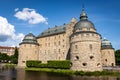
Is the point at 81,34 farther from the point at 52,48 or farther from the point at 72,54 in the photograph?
the point at 52,48

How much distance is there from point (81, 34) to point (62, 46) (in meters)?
20.2

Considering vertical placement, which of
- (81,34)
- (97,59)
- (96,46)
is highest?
(81,34)

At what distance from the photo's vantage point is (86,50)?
4391cm

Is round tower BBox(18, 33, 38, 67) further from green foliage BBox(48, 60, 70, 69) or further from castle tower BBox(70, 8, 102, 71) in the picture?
castle tower BBox(70, 8, 102, 71)

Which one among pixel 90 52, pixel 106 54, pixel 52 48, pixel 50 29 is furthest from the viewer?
pixel 50 29

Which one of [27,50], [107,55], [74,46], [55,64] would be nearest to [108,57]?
[107,55]

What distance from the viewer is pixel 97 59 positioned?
44.0 metres

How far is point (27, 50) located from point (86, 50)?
32.6 m

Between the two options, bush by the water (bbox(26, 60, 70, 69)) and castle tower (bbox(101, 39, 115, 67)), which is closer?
bush by the water (bbox(26, 60, 70, 69))

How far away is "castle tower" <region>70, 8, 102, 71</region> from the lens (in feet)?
142

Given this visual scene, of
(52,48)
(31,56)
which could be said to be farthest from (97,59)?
(31,56)

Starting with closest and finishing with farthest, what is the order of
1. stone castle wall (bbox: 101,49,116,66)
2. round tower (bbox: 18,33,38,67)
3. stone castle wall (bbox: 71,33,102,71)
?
stone castle wall (bbox: 71,33,102,71)
stone castle wall (bbox: 101,49,116,66)
round tower (bbox: 18,33,38,67)

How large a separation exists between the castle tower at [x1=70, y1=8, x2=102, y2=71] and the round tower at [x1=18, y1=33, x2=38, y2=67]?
1103 inches

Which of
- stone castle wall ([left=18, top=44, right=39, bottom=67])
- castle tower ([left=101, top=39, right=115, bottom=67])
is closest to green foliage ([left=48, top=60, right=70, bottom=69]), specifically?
stone castle wall ([left=18, top=44, right=39, bottom=67])
